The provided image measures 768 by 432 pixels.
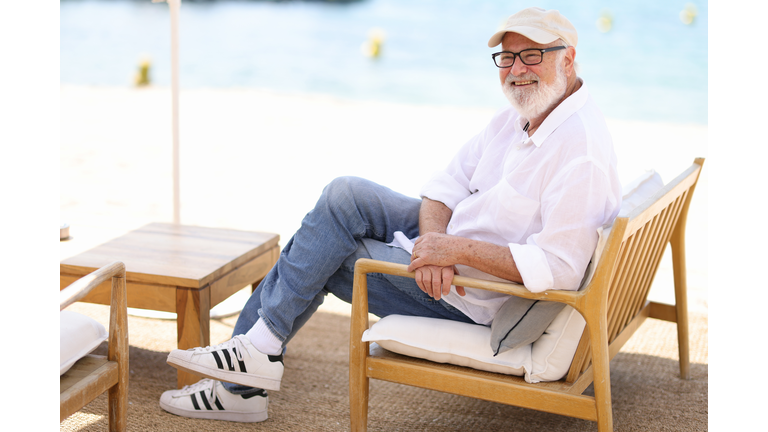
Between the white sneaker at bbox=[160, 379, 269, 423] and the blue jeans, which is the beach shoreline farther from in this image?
the blue jeans

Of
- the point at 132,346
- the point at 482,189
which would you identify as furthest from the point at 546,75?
the point at 132,346

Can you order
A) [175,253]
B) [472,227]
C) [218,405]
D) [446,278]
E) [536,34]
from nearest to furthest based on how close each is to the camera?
[446,278]
[536,34]
[472,227]
[218,405]
[175,253]

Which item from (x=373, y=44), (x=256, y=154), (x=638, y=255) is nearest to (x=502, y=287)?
(x=638, y=255)

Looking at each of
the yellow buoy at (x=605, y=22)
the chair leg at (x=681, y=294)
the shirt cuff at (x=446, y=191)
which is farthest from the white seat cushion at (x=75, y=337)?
the yellow buoy at (x=605, y=22)

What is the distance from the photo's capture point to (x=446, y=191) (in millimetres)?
2295

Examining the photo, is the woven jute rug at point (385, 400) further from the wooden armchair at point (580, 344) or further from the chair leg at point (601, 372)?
the chair leg at point (601, 372)

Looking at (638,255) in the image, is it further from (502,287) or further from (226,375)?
(226,375)

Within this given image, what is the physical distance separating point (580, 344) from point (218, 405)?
113cm

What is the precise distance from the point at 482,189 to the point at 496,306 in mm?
416

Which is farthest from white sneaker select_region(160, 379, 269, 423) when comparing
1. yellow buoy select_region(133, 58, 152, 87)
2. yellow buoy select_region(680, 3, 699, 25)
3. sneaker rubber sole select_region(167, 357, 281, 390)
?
yellow buoy select_region(680, 3, 699, 25)

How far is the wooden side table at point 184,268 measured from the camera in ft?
7.60

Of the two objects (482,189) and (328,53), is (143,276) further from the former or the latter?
(328,53)

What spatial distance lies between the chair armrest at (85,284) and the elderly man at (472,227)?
45 centimetres

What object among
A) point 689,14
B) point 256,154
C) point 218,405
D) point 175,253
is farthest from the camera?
point 689,14
